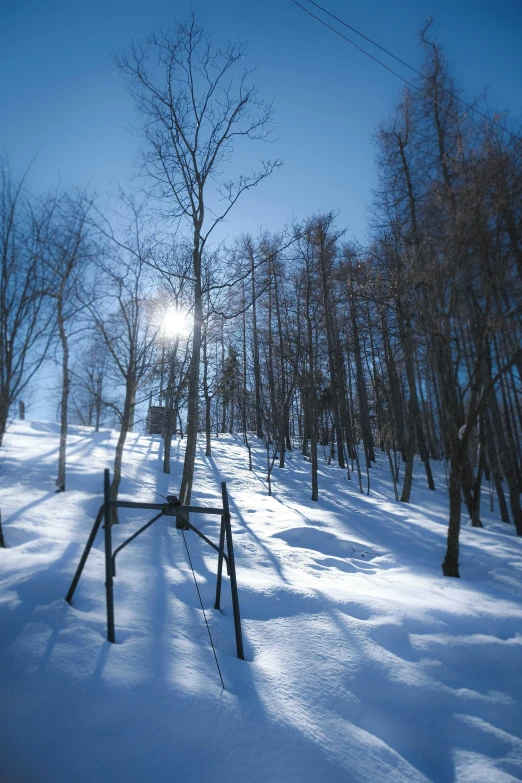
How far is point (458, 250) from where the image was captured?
6.46m

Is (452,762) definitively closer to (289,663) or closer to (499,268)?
(289,663)

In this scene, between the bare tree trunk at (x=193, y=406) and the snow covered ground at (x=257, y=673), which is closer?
the snow covered ground at (x=257, y=673)

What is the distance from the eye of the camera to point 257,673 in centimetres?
334

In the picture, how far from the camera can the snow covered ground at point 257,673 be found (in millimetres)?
2383

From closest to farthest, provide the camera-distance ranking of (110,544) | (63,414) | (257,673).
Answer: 1. (110,544)
2. (257,673)
3. (63,414)

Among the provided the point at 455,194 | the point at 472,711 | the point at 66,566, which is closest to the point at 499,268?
the point at 455,194

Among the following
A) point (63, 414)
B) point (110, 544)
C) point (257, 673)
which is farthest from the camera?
point (63, 414)

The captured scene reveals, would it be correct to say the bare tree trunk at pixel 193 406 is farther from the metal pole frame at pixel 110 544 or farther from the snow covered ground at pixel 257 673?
the metal pole frame at pixel 110 544

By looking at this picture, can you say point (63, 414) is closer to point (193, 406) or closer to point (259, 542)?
point (193, 406)

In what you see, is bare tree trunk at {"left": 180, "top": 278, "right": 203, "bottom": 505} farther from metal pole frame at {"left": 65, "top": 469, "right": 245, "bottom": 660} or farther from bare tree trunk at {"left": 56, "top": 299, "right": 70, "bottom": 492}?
metal pole frame at {"left": 65, "top": 469, "right": 245, "bottom": 660}

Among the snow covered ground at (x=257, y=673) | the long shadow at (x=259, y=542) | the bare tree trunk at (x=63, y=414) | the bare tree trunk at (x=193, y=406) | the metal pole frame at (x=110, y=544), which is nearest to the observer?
the snow covered ground at (x=257, y=673)

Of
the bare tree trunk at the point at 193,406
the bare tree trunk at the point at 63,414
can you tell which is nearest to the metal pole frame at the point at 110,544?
the bare tree trunk at the point at 193,406

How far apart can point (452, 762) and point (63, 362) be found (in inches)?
446

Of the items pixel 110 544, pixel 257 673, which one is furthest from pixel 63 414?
pixel 257 673
